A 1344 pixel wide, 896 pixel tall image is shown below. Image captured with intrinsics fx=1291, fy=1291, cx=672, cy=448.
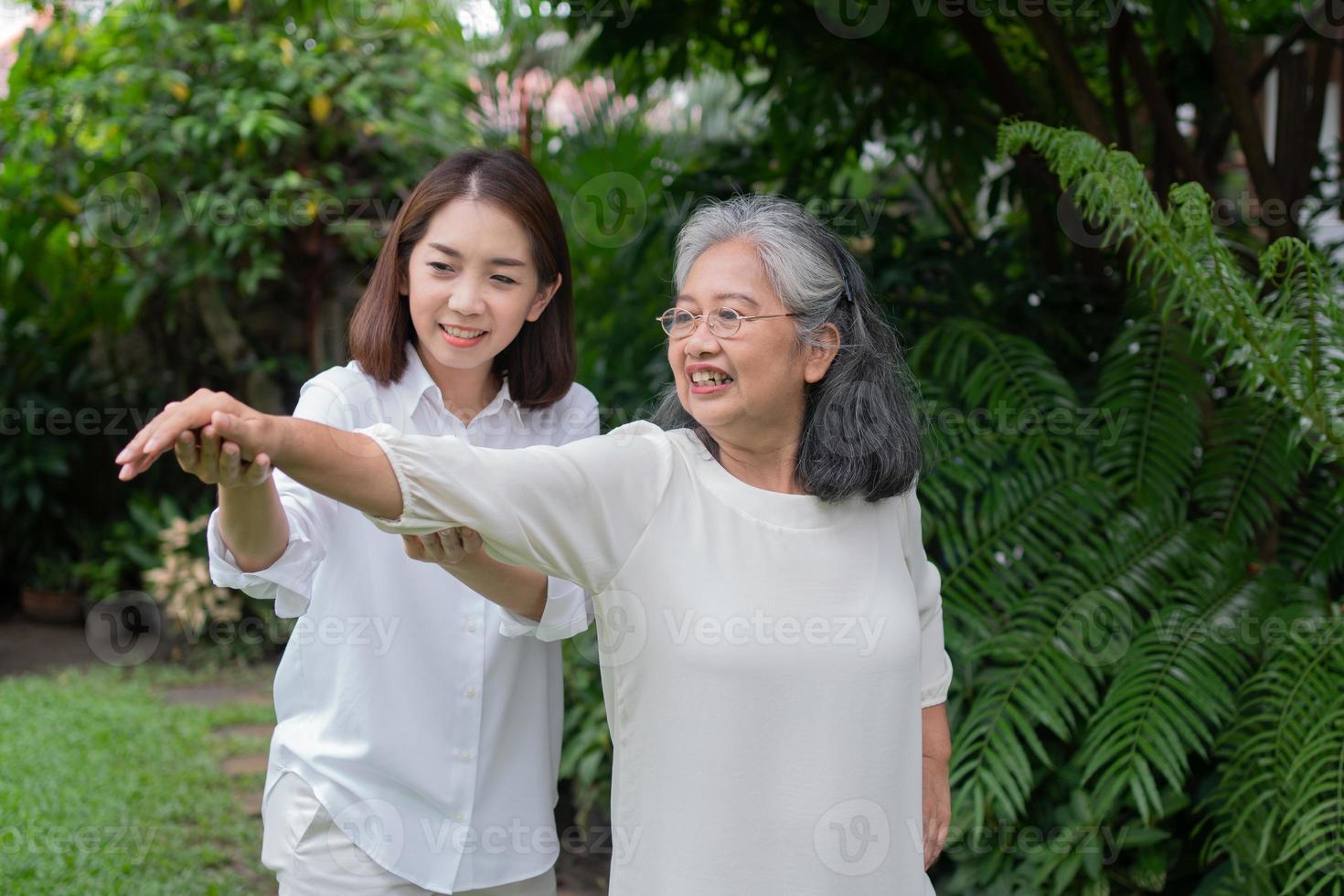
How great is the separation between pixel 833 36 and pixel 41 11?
440 cm

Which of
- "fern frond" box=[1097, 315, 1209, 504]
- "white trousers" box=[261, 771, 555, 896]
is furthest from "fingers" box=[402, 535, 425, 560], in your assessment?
"fern frond" box=[1097, 315, 1209, 504]

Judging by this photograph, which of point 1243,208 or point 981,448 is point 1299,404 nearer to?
point 981,448

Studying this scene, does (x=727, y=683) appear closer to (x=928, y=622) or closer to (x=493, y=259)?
(x=928, y=622)

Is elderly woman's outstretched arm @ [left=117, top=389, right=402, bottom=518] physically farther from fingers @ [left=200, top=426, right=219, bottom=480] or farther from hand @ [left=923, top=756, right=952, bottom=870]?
hand @ [left=923, top=756, right=952, bottom=870]

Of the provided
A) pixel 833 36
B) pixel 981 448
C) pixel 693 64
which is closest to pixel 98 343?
pixel 693 64

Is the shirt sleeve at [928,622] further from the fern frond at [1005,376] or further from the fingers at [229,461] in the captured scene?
the fern frond at [1005,376]

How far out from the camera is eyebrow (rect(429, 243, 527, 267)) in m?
2.08

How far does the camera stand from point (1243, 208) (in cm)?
543

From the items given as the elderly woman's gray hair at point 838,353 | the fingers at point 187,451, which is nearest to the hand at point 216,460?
the fingers at point 187,451

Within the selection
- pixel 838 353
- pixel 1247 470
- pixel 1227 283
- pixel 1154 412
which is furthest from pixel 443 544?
pixel 1247 470

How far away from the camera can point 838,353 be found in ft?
6.73

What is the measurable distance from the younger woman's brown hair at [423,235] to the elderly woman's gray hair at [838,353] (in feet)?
0.80

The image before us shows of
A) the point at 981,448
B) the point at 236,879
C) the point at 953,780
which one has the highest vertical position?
the point at 981,448

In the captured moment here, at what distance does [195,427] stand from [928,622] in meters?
1.34
